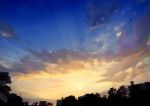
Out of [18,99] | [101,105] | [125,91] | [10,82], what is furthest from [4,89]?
[125,91]

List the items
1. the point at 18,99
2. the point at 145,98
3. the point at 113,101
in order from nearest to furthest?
the point at 145,98
the point at 113,101
the point at 18,99

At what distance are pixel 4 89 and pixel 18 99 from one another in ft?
49.2

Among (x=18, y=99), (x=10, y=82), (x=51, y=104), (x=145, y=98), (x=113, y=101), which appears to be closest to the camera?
(x=10, y=82)

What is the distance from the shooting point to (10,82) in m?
33.4

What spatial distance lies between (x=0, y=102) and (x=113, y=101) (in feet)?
70.6

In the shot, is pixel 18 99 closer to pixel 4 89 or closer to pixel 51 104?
pixel 4 89

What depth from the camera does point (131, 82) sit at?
6222cm

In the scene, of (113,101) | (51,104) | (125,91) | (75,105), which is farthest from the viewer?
(51,104)

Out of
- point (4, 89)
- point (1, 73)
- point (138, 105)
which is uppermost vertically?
point (1, 73)

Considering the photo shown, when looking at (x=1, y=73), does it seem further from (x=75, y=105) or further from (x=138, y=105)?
(x=75, y=105)

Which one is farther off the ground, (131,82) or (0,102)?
(131,82)

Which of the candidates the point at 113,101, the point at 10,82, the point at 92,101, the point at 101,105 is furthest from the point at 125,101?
the point at 10,82

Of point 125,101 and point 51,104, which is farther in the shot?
point 51,104

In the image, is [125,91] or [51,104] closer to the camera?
[125,91]
